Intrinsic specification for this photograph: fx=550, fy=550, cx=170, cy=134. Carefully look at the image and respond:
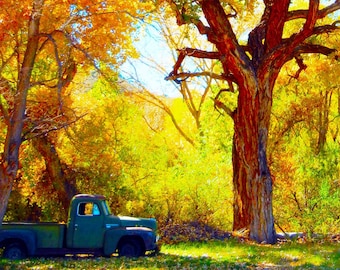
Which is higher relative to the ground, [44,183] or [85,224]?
[44,183]

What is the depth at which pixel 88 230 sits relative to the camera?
49.4ft

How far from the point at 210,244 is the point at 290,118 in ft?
25.6

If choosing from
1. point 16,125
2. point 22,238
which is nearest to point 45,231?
point 22,238

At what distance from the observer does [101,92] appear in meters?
A: 21.1

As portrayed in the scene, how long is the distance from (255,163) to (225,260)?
4952 millimetres

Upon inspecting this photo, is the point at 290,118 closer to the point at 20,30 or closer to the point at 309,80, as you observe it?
the point at 309,80

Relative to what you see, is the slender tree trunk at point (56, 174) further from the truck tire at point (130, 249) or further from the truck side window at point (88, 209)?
the truck tire at point (130, 249)

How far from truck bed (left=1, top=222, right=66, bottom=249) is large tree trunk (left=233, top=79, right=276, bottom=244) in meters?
6.18

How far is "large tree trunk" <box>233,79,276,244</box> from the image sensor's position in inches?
690

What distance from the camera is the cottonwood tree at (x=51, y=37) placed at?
12.9 metres

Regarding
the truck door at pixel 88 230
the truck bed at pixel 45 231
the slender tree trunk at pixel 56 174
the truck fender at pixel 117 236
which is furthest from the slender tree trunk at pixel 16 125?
the slender tree trunk at pixel 56 174

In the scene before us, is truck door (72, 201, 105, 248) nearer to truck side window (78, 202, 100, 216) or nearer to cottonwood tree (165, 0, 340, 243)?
truck side window (78, 202, 100, 216)

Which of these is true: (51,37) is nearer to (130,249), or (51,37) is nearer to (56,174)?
(130,249)

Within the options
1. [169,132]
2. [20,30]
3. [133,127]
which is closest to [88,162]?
[133,127]
